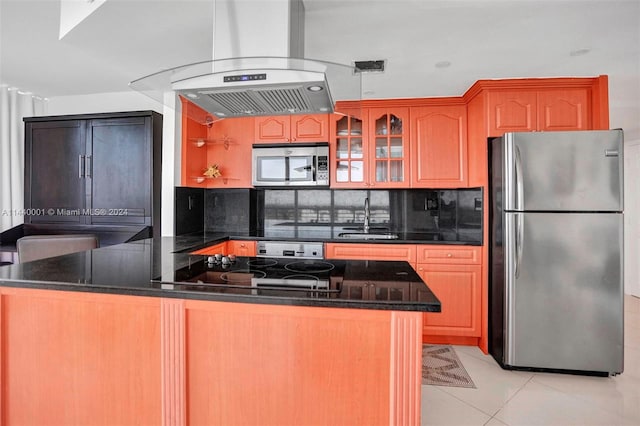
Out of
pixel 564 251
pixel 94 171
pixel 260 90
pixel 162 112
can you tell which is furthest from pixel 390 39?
pixel 94 171

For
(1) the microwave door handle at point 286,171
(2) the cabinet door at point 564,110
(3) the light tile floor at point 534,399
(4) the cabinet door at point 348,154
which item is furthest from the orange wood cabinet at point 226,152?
(2) the cabinet door at point 564,110

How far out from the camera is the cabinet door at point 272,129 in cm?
334

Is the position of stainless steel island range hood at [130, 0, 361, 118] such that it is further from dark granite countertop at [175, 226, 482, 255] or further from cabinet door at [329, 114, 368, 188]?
cabinet door at [329, 114, 368, 188]

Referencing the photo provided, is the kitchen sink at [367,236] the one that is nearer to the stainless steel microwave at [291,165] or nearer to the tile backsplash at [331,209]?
the tile backsplash at [331,209]

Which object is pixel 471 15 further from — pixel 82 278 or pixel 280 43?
pixel 82 278

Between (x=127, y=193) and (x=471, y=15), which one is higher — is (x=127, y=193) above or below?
below

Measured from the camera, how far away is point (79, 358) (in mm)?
1337

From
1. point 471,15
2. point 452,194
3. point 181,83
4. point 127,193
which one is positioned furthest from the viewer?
point 452,194

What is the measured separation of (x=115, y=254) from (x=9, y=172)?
2247 millimetres

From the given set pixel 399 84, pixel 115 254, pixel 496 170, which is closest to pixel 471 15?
pixel 399 84

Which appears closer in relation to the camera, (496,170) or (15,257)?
(496,170)

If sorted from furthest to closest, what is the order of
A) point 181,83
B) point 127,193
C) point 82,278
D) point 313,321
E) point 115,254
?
point 127,193 < point 115,254 < point 181,83 < point 82,278 < point 313,321

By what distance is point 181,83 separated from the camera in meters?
1.46

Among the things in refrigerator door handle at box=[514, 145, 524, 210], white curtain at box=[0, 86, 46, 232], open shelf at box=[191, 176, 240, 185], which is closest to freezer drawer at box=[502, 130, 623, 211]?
refrigerator door handle at box=[514, 145, 524, 210]
